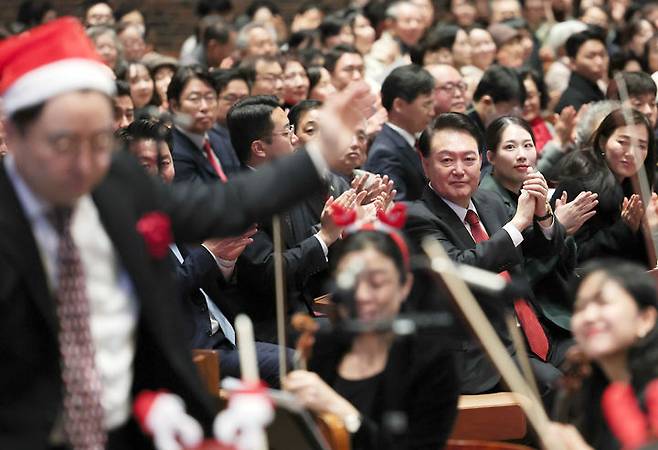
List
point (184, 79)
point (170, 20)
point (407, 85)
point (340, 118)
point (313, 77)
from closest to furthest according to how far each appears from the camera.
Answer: point (340, 118)
point (407, 85)
point (184, 79)
point (313, 77)
point (170, 20)

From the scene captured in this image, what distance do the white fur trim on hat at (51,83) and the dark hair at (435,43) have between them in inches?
233

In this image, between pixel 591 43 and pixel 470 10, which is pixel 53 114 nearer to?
pixel 591 43

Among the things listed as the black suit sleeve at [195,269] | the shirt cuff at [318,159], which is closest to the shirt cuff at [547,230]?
the black suit sleeve at [195,269]

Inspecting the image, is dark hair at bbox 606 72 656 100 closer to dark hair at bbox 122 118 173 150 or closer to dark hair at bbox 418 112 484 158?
dark hair at bbox 418 112 484 158

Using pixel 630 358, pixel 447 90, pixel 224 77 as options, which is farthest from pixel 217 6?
pixel 630 358

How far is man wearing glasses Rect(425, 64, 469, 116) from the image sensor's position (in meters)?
6.47

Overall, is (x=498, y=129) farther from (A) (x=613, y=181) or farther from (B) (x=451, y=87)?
(B) (x=451, y=87)

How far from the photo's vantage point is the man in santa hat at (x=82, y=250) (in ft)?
6.79

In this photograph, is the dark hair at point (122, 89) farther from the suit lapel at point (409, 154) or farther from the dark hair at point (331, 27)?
the dark hair at point (331, 27)

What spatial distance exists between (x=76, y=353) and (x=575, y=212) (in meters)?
2.69

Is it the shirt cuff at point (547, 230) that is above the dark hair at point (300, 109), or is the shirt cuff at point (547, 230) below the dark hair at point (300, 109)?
below

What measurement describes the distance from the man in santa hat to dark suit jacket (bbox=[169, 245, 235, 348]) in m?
1.46

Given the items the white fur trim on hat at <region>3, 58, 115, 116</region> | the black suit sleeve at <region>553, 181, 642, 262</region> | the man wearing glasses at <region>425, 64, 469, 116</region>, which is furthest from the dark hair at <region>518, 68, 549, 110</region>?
the white fur trim on hat at <region>3, 58, 115, 116</region>

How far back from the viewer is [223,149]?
19.8 ft
